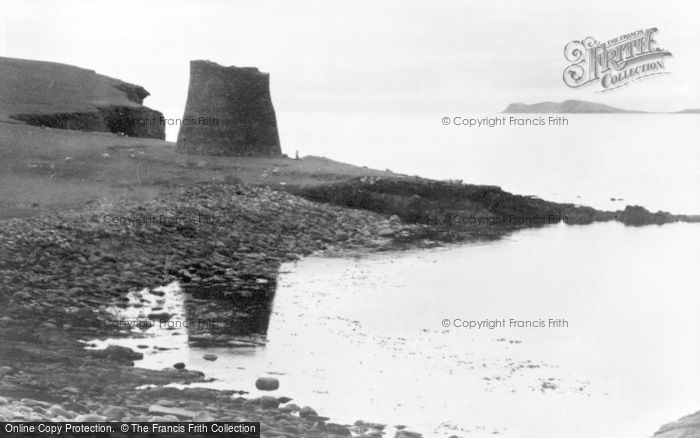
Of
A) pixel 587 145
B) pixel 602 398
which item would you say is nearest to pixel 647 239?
pixel 602 398

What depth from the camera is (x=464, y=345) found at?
1251 centimetres

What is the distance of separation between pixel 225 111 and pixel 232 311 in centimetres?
1475

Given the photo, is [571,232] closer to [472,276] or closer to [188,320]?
[472,276]

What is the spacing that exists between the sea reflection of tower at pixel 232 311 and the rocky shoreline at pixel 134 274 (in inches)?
9.9

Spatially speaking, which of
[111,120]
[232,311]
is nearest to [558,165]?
A: [111,120]

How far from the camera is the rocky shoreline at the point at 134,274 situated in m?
8.41

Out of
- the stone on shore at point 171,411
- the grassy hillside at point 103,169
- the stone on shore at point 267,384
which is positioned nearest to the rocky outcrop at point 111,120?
the grassy hillside at point 103,169

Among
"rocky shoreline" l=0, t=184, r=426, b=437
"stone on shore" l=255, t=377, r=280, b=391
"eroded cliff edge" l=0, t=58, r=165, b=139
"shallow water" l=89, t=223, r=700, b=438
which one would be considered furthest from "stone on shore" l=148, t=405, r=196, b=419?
"eroded cliff edge" l=0, t=58, r=165, b=139

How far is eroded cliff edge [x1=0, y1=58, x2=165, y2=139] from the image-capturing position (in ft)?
100

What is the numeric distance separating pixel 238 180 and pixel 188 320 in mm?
11662

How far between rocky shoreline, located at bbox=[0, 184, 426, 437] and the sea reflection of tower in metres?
0.25

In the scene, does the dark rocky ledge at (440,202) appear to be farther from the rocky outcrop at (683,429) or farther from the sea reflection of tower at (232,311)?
the rocky outcrop at (683,429)

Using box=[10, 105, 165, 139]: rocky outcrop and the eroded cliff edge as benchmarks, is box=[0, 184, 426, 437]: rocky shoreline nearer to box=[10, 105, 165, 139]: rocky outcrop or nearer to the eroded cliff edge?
box=[10, 105, 165, 139]: rocky outcrop

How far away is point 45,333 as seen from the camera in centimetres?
1112
